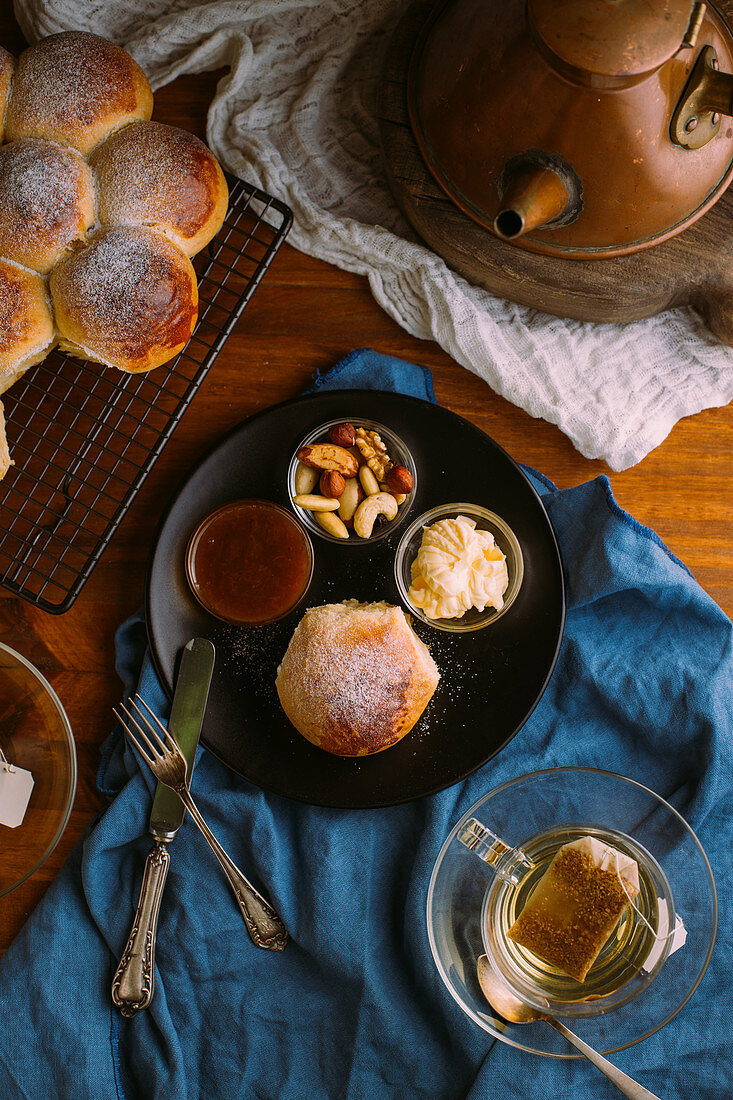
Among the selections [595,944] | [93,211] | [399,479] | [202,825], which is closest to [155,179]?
[93,211]

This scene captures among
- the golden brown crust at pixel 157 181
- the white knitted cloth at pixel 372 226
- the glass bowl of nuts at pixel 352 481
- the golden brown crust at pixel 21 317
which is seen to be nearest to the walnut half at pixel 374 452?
the glass bowl of nuts at pixel 352 481

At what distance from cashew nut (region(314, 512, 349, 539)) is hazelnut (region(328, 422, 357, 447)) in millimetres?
129

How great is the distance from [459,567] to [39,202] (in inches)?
35.0

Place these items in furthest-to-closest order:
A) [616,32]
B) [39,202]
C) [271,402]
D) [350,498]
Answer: [271,402]
[350,498]
[39,202]
[616,32]

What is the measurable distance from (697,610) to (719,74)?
0.85 m

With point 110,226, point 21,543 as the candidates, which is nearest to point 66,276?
point 110,226

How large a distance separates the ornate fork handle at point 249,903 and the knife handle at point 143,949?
94mm

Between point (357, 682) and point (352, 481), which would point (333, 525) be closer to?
point (352, 481)

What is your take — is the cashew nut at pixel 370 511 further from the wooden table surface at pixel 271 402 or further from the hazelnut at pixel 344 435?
the wooden table surface at pixel 271 402

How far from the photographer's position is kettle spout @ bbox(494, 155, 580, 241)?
3.54ft

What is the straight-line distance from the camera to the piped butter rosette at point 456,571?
150 centimetres

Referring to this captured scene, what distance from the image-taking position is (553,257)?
1384 millimetres

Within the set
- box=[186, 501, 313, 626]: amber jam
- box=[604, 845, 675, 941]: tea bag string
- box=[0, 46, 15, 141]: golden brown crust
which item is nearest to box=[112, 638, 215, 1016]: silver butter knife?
box=[186, 501, 313, 626]: amber jam

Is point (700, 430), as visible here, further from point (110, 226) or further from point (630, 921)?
point (110, 226)
